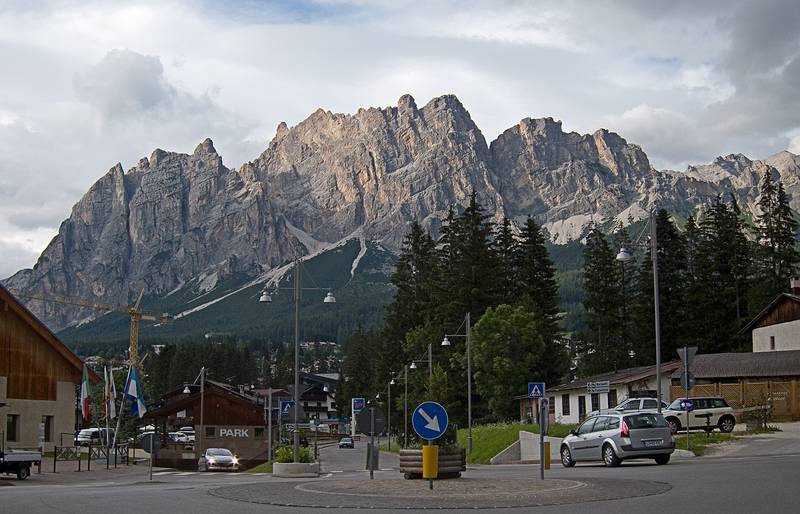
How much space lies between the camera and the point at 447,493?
19.3 metres

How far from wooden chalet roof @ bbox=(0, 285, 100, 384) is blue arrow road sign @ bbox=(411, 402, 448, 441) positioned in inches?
1351

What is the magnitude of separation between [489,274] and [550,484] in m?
62.1

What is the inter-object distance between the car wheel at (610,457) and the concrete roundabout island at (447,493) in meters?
6.53

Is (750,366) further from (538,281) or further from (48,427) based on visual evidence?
(48,427)

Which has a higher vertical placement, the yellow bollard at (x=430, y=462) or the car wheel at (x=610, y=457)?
the yellow bollard at (x=430, y=462)

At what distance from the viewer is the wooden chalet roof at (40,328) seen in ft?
161

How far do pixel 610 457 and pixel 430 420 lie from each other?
1117cm

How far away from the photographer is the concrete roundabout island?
17.3 m

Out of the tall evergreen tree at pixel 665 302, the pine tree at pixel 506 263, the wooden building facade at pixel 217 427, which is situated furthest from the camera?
the pine tree at pixel 506 263

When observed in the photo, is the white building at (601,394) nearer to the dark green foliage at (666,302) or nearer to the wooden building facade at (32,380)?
the dark green foliage at (666,302)

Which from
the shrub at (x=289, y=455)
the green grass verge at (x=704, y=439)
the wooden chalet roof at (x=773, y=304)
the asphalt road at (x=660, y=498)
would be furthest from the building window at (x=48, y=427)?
the wooden chalet roof at (x=773, y=304)

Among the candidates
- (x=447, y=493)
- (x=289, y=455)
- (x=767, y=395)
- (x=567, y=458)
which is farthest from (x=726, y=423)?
(x=447, y=493)

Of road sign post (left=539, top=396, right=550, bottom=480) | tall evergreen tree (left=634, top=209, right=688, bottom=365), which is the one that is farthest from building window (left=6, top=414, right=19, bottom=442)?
tall evergreen tree (left=634, top=209, right=688, bottom=365)

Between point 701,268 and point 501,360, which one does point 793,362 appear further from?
point 701,268
